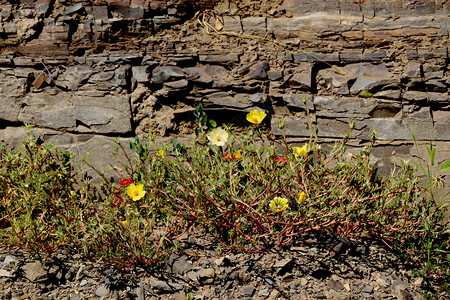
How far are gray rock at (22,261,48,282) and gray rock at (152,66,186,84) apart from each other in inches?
65.9

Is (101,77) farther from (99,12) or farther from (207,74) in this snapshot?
(207,74)

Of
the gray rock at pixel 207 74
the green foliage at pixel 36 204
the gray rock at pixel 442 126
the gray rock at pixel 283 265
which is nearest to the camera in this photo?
the gray rock at pixel 283 265

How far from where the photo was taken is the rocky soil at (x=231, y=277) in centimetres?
245

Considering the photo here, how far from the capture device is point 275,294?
2426mm

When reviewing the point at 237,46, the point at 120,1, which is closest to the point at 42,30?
the point at 120,1

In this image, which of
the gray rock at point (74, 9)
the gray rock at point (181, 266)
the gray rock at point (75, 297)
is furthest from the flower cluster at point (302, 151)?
the gray rock at point (74, 9)

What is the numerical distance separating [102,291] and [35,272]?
1.46 feet

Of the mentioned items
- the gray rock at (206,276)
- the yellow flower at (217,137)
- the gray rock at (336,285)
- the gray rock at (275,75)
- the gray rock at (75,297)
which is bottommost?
the gray rock at (336,285)

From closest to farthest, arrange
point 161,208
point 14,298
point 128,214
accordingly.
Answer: point 14,298
point 128,214
point 161,208

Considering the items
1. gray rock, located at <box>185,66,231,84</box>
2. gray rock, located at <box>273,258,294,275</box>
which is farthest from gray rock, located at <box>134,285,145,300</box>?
gray rock, located at <box>185,66,231,84</box>

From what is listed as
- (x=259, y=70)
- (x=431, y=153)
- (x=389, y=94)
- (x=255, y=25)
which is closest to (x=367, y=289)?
(x=431, y=153)

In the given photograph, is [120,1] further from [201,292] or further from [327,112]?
[201,292]

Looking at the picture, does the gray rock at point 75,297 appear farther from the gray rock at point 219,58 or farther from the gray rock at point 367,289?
the gray rock at point 219,58

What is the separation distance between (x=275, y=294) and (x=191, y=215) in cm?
71
